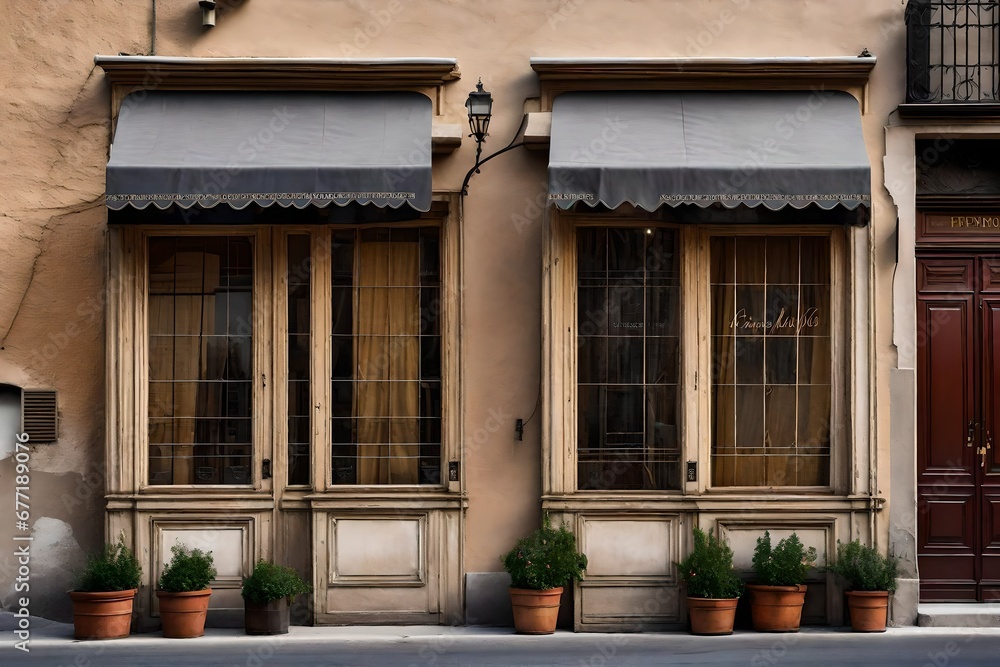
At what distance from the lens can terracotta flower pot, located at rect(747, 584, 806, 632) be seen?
10383 mm

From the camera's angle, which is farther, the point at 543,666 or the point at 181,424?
the point at 181,424

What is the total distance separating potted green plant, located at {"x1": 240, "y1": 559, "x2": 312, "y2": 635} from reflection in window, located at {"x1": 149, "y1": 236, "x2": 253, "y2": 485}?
36.6 inches

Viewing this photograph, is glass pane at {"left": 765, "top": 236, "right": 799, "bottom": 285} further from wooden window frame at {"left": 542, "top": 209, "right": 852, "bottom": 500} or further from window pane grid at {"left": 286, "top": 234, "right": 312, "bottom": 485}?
window pane grid at {"left": 286, "top": 234, "right": 312, "bottom": 485}

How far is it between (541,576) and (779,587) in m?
1.89

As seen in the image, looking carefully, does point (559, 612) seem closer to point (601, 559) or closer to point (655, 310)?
point (601, 559)

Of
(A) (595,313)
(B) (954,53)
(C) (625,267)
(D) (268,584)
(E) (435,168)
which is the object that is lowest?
(D) (268,584)

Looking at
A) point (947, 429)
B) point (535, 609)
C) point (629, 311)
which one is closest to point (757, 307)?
point (629, 311)

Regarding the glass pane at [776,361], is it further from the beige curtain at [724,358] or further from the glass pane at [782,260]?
the glass pane at [782,260]

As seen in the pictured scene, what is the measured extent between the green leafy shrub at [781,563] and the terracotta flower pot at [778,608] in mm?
70

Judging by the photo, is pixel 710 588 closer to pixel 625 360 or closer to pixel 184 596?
pixel 625 360

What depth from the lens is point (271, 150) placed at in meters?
10.4

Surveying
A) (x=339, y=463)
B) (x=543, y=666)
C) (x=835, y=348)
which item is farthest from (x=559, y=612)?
(x=835, y=348)

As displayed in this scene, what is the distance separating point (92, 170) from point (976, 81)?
24.2 ft

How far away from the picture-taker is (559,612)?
10.8 metres
